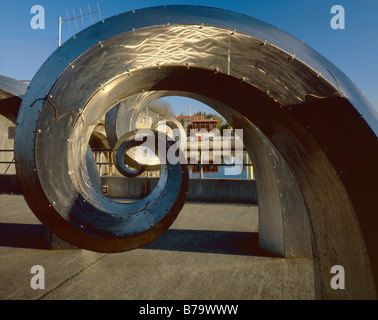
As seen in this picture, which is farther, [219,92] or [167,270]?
[167,270]

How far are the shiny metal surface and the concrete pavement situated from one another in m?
1.26

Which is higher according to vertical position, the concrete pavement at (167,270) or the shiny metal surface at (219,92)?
the shiny metal surface at (219,92)

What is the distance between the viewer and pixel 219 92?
1.87 meters

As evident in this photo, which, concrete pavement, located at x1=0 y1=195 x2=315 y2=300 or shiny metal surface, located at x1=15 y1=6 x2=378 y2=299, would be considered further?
concrete pavement, located at x1=0 y1=195 x2=315 y2=300

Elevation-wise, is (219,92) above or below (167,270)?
above

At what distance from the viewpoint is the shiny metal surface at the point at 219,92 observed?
1644 millimetres

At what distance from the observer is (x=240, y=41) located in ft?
5.43

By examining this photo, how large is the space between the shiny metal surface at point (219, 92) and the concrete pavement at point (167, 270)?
126 cm

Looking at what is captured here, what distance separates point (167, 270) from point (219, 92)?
2.57 meters

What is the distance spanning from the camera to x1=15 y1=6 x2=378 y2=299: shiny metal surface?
164 cm

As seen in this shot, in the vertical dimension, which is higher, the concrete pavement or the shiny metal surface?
the shiny metal surface

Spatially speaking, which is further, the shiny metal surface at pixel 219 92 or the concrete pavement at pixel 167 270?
the concrete pavement at pixel 167 270
